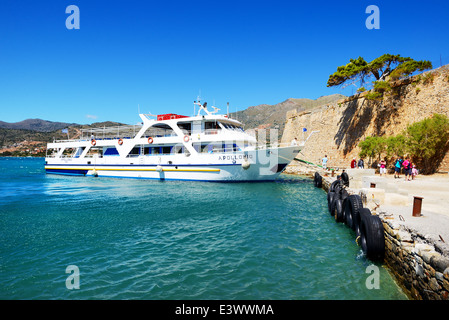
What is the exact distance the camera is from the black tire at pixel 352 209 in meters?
8.73

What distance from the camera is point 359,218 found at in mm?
8078

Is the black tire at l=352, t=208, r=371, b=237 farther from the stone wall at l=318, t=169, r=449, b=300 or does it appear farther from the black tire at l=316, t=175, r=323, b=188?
the black tire at l=316, t=175, r=323, b=188

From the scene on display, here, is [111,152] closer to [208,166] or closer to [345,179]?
[208,166]

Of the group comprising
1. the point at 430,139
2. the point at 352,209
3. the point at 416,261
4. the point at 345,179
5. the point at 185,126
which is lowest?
the point at 416,261

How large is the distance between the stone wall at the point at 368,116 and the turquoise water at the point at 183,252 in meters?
14.0

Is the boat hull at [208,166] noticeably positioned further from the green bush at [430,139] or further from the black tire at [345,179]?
the green bush at [430,139]

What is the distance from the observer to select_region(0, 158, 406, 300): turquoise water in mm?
5516

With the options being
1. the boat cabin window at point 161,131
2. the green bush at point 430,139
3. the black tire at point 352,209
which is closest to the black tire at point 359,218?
the black tire at point 352,209

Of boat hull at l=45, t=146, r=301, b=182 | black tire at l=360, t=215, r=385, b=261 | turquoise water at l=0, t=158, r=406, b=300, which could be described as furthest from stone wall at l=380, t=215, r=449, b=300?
boat hull at l=45, t=146, r=301, b=182

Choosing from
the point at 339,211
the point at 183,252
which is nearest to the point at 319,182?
the point at 339,211

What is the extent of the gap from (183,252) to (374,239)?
198 inches

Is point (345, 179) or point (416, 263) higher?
point (345, 179)

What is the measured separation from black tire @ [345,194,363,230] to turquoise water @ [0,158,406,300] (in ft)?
1.42
